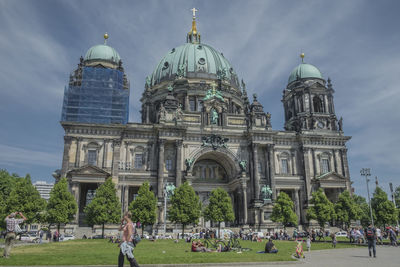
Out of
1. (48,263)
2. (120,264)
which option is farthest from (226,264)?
(48,263)

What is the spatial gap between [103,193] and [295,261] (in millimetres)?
26921

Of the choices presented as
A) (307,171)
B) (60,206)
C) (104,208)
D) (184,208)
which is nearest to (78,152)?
(60,206)

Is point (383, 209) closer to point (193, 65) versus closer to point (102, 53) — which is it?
point (193, 65)

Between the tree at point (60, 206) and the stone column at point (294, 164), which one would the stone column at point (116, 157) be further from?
the stone column at point (294, 164)

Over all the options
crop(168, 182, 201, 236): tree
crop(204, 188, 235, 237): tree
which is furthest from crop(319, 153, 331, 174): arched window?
crop(168, 182, 201, 236): tree

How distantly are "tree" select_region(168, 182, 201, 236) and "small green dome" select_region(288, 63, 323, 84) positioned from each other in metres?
32.4

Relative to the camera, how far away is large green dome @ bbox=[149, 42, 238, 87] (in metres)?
61.0

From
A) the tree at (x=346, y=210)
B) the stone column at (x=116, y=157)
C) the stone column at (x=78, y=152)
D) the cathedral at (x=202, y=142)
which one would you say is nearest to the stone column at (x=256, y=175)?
the cathedral at (x=202, y=142)

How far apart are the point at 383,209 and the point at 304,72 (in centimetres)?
2626

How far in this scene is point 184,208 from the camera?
37.1 m

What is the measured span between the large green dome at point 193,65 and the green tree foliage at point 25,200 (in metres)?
33.3

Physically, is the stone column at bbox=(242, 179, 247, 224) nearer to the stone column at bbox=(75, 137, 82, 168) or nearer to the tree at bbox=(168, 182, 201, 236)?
the tree at bbox=(168, 182, 201, 236)

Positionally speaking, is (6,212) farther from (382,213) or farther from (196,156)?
(382,213)

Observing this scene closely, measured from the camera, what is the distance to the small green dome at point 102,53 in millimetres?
54656
